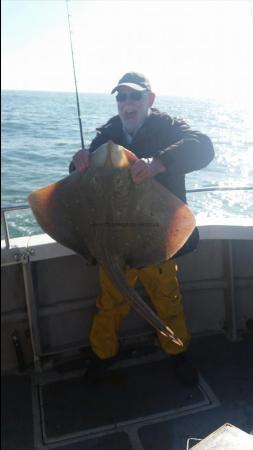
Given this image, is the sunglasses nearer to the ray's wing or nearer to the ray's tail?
the ray's wing

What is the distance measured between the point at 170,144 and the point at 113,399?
1.73m

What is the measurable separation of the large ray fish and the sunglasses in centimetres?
55

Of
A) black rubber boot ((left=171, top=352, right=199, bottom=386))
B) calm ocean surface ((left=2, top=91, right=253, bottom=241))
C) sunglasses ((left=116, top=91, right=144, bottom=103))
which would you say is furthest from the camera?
calm ocean surface ((left=2, top=91, right=253, bottom=241))

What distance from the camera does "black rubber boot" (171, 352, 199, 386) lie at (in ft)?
9.50

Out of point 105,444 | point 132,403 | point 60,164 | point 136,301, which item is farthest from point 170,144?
point 60,164

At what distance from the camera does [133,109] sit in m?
2.40

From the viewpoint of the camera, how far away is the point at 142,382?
9.83 feet

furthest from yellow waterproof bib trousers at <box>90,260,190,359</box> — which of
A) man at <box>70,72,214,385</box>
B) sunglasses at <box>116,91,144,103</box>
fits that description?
sunglasses at <box>116,91,144,103</box>

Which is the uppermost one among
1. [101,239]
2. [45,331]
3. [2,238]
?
[101,239]

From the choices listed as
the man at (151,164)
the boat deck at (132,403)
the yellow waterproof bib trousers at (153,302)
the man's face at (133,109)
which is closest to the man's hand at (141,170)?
the man at (151,164)

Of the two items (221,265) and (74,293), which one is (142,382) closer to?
(74,293)

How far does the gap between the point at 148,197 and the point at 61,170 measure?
7760 millimetres

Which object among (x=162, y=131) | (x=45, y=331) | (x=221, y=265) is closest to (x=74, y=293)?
(x=45, y=331)

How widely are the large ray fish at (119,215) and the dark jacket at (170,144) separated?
263mm
